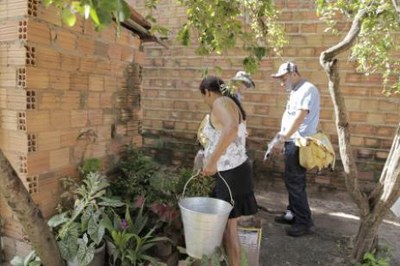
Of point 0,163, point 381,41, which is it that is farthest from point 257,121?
point 0,163

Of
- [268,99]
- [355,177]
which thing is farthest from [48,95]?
[268,99]

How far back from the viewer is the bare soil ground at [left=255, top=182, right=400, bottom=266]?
11.4 ft

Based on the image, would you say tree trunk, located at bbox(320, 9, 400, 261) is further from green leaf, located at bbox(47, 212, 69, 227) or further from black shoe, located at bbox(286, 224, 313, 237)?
green leaf, located at bbox(47, 212, 69, 227)

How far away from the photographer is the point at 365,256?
10.9 feet

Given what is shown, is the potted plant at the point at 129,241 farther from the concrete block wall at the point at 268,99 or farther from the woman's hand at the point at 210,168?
the concrete block wall at the point at 268,99

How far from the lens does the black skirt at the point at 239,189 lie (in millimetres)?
2854

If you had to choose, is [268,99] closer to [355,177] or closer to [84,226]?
[355,177]

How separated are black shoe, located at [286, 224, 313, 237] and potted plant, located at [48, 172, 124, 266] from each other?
6.75ft

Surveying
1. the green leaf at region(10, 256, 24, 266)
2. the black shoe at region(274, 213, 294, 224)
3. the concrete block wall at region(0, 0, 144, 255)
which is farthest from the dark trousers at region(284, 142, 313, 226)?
the green leaf at region(10, 256, 24, 266)

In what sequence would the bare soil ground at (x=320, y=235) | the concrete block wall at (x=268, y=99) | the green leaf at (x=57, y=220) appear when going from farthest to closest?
the concrete block wall at (x=268, y=99) < the bare soil ground at (x=320, y=235) < the green leaf at (x=57, y=220)

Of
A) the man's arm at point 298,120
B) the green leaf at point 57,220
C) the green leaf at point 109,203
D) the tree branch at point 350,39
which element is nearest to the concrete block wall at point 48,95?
the green leaf at point 57,220

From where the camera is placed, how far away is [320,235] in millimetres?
3990

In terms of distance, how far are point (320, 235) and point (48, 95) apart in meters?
3.17

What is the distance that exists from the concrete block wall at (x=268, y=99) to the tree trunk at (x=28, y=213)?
332cm
